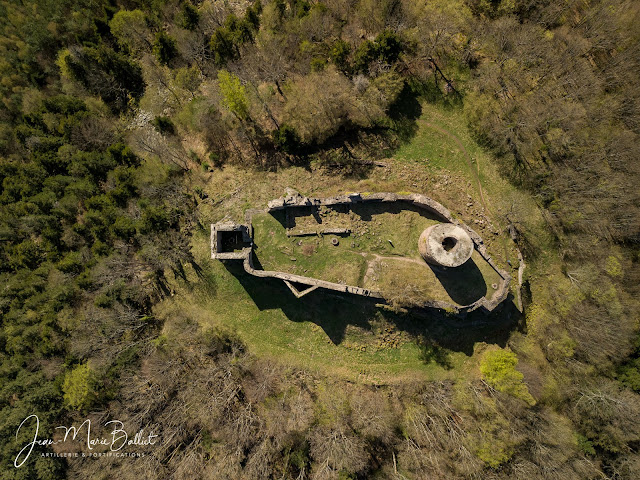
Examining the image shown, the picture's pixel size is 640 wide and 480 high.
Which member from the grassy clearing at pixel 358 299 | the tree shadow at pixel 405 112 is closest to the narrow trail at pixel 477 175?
the grassy clearing at pixel 358 299

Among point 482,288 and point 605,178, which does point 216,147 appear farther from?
point 605,178

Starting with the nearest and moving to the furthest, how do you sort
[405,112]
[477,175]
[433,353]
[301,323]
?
[433,353]
[301,323]
[477,175]
[405,112]

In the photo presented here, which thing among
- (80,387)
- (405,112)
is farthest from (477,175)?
(80,387)

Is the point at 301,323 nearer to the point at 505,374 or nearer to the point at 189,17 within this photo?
the point at 505,374

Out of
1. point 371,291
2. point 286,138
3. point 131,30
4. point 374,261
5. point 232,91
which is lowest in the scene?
point 371,291

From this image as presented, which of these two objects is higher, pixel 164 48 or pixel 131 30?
pixel 131 30

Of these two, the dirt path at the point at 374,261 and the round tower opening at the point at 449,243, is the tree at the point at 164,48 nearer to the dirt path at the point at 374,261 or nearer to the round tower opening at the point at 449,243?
the dirt path at the point at 374,261
